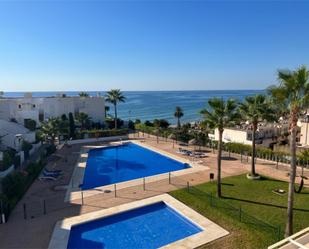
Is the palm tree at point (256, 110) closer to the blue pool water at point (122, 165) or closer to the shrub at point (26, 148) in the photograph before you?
the blue pool water at point (122, 165)

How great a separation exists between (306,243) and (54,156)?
1003 inches

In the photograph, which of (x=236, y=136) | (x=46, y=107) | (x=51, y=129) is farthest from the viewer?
(x=46, y=107)

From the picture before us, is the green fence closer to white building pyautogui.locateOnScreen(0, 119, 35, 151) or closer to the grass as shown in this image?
the grass

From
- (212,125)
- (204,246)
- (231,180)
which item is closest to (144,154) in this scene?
(231,180)

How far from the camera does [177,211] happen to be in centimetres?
1594

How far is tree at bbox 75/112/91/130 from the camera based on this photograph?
143ft

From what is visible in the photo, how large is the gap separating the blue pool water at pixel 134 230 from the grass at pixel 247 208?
5.61ft

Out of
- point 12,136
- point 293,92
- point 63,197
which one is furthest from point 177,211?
point 12,136

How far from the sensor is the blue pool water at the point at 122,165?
2358 centimetres

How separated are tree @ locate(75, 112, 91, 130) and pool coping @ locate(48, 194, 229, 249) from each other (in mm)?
28771

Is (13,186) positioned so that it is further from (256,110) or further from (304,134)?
(304,134)

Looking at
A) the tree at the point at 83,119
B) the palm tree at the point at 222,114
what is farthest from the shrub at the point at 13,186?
the tree at the point at 83,119

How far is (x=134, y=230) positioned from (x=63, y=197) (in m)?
6.69

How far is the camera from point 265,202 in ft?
55.5
